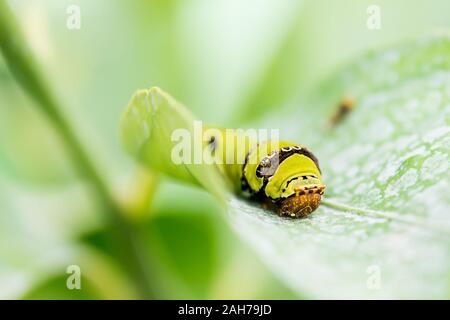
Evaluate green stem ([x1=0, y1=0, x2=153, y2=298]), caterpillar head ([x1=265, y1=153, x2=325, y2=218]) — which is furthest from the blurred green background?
caterpillar head ([x1=265, y1=153, x2=325, y2=218])

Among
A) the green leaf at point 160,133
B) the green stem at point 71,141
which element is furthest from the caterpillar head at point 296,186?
the green stem at point 71,141

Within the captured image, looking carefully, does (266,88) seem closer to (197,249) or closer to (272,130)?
(272,130)

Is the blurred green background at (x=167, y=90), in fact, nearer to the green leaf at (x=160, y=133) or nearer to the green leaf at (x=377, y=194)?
the green leaf at (x=377, y=194)

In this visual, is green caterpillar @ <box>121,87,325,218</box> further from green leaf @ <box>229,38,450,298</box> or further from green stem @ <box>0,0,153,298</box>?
green stem @ <box>0,0,153,298</box>

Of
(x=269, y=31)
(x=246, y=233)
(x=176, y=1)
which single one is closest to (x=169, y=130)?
(x=246, y=233)

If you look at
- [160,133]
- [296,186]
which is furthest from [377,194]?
[160,133]

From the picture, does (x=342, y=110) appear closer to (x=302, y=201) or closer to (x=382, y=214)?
(x=302, y=201)
